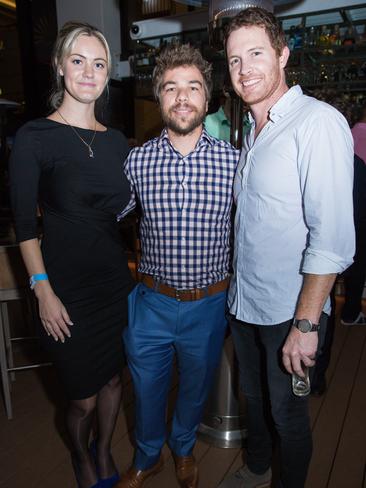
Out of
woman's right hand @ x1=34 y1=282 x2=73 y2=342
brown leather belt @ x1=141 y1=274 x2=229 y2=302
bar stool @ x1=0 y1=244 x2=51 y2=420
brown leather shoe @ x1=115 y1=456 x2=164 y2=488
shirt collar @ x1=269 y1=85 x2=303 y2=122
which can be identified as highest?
shirt collar @ x1=269 y1=85 x2=303 y2=122

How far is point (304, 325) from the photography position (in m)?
1.18

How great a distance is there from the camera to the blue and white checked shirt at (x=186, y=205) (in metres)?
1.48

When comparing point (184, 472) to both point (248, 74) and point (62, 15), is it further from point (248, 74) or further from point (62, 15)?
point (62, 15)

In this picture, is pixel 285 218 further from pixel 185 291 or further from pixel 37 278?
pixel 37 278

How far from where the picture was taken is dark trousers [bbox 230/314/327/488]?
4.36 feet

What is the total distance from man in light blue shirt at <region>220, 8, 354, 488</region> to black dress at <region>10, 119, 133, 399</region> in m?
0.49

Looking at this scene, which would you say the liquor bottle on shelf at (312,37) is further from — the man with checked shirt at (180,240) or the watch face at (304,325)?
the watch face at (304,325)

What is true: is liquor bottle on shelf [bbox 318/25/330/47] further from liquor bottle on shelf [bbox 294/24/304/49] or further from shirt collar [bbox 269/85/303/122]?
shirt collar [bbox 269/85/303/122]

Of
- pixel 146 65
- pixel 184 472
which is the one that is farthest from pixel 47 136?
pixel 146 65

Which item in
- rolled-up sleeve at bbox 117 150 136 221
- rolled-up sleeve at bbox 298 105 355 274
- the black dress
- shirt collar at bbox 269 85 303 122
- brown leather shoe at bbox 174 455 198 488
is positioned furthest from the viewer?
brown leather shoe at bbox 174 455 198 488

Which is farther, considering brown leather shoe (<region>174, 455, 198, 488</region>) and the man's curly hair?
brown leather shoe (<region>174, 455, 198, 488</region>)

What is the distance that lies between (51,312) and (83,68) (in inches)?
35.2

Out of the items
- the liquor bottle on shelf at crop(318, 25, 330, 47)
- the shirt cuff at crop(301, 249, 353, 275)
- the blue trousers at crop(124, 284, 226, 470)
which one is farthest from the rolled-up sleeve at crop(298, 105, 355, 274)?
the liquor bottle on shelf at crop(318, 25, 330, 47)

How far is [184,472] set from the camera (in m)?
1.71
